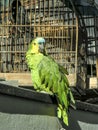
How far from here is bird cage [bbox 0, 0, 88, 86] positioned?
7.74 m

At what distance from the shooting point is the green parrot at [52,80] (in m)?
4.29

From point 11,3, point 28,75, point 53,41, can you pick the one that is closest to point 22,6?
point 11,3

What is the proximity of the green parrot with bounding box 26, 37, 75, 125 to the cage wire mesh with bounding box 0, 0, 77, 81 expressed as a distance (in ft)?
10.0

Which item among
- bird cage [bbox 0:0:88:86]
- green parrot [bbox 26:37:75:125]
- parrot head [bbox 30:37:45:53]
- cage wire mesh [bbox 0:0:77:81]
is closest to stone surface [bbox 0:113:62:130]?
green parrot [bbox 26:37:75:125]

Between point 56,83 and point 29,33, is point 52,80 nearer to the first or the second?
point 56,83

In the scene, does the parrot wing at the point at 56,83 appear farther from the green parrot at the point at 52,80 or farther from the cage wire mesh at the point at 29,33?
the cage wire mesh at the point at 29,33

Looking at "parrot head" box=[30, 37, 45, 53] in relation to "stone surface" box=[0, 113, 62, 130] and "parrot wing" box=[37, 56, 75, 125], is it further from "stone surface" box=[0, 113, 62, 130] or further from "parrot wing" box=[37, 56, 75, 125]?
"stone surface" box=[0, 113, 62, 130]

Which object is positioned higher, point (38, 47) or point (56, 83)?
point (38, 47)

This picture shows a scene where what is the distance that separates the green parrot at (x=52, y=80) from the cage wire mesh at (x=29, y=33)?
10.0ft

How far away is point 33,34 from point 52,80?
364 centimetres

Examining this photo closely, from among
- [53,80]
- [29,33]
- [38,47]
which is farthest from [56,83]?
[29,33]

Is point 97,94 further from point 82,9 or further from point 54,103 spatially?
point 54,103

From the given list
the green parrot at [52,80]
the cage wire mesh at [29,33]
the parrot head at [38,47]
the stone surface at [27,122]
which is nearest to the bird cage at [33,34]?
the cage wire mesh at [29,33]

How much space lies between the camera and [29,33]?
7910 mm
